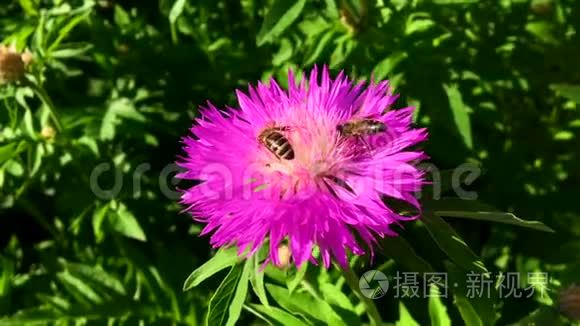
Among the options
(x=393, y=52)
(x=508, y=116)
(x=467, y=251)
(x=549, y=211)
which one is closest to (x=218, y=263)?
(x=467, y=251)

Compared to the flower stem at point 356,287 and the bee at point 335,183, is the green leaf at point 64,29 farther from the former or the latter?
the flower stem at point 356,287

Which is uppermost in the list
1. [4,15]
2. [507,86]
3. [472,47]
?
[4,15]

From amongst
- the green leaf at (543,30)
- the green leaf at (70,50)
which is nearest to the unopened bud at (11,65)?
the green leaf at (70,50)

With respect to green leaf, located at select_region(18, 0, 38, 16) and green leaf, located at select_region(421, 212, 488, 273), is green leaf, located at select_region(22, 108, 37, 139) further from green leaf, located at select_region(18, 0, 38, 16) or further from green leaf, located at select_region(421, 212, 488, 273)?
green leaf, located at select_region(421, 212, 488, 273)

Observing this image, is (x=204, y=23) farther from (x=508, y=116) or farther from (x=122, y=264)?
(x=508, y=116)

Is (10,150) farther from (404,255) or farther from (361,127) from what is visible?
(404,255)

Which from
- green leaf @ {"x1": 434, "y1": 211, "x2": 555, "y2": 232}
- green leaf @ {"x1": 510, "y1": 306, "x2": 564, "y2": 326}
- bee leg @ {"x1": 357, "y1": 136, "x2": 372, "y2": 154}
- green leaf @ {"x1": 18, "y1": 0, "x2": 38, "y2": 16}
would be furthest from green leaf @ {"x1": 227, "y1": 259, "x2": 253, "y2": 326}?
green leaf @ {"x1": 18, "y1": 0, "x2": 38, "y2": 16}
